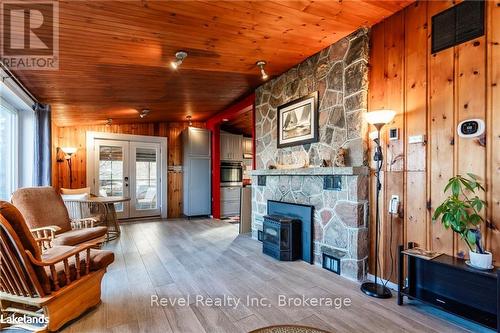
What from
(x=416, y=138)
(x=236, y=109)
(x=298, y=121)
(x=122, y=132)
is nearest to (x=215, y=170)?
(x=236, y=109)

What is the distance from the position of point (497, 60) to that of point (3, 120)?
5449mm

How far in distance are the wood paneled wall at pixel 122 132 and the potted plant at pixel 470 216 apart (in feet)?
20.2

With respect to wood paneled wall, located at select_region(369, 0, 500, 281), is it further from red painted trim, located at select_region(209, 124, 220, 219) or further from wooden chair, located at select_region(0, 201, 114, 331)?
red painted trim, located at select_region(209, 124, 220, 219)

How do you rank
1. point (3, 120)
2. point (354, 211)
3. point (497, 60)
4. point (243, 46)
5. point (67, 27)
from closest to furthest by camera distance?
point (497, 60) < point (67, 27) < point (354, 211) < point (243, 46) < point (3, 120)

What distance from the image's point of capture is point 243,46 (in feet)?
9.61

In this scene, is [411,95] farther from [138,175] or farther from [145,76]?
[138,175]

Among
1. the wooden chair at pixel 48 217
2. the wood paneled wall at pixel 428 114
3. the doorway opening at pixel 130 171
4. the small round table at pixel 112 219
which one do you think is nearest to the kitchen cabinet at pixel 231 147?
the doorway opening at pixel 130 171

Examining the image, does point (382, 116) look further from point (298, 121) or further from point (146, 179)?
point (146, 179)

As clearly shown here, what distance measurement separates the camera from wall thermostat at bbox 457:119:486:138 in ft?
6.45

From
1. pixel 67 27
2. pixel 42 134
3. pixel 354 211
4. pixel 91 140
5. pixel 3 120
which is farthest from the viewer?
pixel 91 140

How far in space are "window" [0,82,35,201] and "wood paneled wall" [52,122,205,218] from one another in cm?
149

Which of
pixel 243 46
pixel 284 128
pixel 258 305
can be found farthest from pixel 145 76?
pixel 258 305

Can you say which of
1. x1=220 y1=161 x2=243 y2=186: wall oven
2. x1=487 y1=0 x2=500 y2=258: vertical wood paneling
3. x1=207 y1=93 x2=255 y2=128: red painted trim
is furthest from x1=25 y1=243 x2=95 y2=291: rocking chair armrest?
x1=220 y1=161 x2=243 y2=186: wall oven

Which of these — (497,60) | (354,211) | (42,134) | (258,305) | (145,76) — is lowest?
(258,305)
